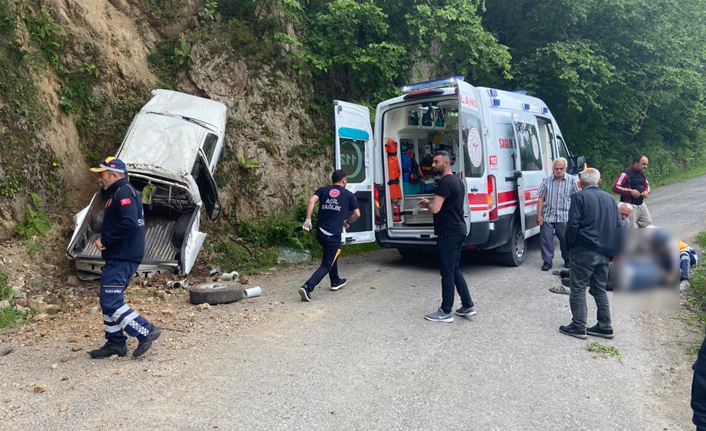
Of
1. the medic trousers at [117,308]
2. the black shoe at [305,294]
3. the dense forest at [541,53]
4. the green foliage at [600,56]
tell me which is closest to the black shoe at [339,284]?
the black shoe at [305,294]

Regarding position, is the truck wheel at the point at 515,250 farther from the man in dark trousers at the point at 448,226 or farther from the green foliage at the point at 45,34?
the green foliage at the point at 45,34

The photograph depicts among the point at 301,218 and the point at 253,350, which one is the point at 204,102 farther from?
the point at 253,350

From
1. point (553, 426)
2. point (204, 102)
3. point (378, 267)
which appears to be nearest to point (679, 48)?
point (378, 267)

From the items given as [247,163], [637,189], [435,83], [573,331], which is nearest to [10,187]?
[247,163]

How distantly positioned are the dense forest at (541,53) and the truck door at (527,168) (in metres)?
3.70

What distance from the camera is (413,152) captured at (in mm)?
8344

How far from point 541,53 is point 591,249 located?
36.5 ft

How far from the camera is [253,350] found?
455cm

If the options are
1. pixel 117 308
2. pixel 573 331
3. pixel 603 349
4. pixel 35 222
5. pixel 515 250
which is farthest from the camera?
pixel 515 250

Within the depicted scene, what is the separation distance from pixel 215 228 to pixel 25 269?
2980 millimetres

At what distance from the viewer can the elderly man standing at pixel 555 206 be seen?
7.29 m

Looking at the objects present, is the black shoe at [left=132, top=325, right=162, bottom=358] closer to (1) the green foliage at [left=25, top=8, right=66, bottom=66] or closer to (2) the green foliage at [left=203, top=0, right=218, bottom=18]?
(1) the green foliage at [left=25, top=8, right=66, bottom=66]

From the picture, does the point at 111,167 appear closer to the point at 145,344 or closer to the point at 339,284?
the point at 145,344

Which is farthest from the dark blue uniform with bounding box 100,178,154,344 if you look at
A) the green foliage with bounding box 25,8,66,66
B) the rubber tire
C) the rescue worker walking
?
the rescue worker walking
